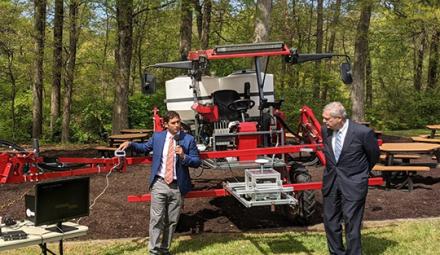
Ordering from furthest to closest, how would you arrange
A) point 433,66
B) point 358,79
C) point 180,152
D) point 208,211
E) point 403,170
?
1. point 433,66
2. point 358,79
3. point 403,170
4. point 208,211
5. point 180,152

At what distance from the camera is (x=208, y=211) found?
27.6 ft

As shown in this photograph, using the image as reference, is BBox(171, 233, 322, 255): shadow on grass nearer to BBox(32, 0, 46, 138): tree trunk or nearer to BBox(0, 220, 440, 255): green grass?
BBox(0, 220, 440, 255): green grass

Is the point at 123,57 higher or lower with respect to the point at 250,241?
higher

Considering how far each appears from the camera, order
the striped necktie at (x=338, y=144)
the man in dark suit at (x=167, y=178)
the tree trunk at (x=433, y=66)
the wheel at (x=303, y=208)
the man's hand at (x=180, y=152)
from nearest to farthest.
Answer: the striped necktie at (x=338, y=144)
the man's hand at (x=180, y=152)
the man in dark suit at (x=167, y=178)
the wheel at (x=303, y=208)
the tree trunk at (x=433, y=66)

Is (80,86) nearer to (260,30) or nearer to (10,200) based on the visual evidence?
(260,30)

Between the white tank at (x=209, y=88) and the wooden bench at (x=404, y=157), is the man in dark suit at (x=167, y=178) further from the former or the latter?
the wooden bench at (x=404, y=157)

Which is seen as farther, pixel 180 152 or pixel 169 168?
pixel 169 168

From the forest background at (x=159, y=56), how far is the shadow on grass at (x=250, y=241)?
801 centimetres

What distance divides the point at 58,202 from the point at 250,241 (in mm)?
2609

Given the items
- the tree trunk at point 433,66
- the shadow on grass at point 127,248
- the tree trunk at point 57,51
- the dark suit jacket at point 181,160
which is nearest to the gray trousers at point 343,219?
the dark suit jacket at point 181,160

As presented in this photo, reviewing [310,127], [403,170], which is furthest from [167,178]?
[403,170]

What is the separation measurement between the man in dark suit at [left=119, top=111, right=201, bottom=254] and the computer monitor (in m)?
0.84

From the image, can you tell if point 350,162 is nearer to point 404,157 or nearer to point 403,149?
point 403,149

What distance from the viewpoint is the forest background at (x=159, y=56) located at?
17.4 meters
